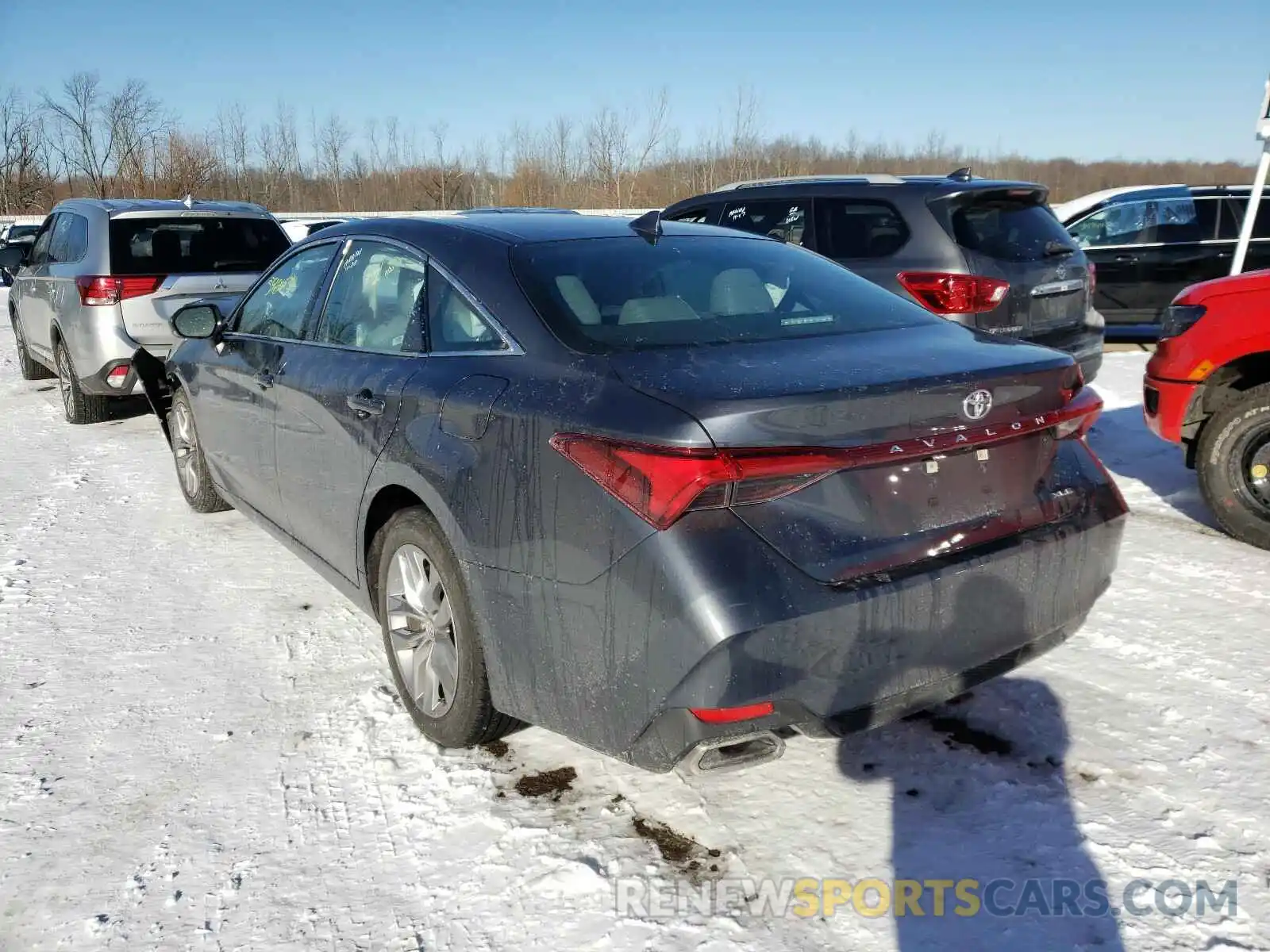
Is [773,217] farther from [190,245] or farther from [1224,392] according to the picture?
[190,245]

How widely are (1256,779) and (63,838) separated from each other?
329cm

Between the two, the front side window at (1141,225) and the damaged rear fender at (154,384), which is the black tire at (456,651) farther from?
the front side window at (1141,225)

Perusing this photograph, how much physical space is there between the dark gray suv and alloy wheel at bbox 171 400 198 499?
321 cm

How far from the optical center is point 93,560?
4988 mm

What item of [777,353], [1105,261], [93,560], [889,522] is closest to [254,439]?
[93,560]

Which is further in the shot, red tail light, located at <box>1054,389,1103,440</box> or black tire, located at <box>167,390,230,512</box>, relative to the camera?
black tire, located at <box>167,390,230,512</box>

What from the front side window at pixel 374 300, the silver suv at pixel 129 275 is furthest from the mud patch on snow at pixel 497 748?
the silver suv at pixel 129 275

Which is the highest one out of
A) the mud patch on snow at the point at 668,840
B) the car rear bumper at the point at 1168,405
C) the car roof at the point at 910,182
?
the car roof at the point at 910,182

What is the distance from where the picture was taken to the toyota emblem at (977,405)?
2537 millimetres

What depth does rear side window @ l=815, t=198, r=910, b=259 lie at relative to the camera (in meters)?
6.37

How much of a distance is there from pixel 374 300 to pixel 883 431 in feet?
6.66

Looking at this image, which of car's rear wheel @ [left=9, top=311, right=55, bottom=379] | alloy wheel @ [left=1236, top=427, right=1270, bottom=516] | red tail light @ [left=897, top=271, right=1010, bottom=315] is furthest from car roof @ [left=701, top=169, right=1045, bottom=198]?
car's rear wheel @ [left=9, top=311, right=55, bottom=379]

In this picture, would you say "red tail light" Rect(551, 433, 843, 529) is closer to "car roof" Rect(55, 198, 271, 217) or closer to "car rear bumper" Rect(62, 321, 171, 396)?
"car rear bumper" Rect(62, 321, 171, 396)

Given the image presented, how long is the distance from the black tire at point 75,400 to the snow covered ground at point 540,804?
14.1 feet
